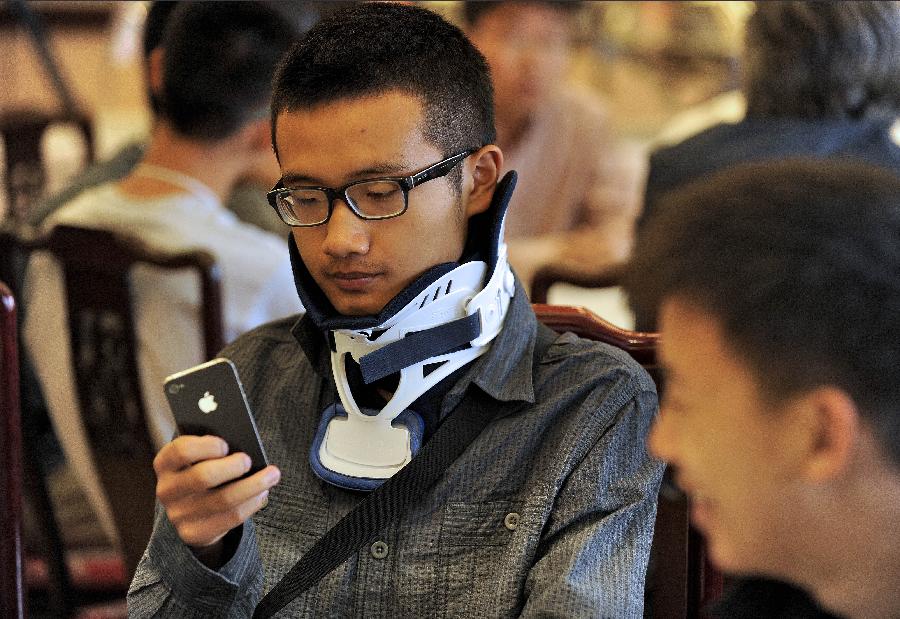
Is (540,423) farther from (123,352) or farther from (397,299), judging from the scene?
(123,352)

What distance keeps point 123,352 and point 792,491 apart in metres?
1.49

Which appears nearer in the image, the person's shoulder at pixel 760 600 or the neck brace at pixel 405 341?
the person's shoulder at pixel 760 600

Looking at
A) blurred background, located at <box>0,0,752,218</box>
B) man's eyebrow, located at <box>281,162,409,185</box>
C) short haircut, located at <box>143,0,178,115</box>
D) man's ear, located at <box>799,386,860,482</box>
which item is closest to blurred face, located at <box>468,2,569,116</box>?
short haircut, located at <box>143,0,178,115</box>

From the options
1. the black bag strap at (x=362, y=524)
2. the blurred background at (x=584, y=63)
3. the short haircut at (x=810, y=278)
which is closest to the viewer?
the short haircut at (x=810, y=278)

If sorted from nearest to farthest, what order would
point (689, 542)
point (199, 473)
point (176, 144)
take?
point (199, 473) → point (689, 542) → point (176, 144)

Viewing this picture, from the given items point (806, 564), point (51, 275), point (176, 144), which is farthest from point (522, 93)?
point (806, 564)

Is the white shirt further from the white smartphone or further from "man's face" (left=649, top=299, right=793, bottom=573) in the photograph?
"man's face" (left=649, top=299, right=793, bottom=573)

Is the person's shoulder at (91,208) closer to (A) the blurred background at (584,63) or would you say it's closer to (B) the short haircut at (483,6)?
(B) the short haircut at (483,6)

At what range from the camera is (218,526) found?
1.18 meters

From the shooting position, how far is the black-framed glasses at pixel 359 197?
127cm

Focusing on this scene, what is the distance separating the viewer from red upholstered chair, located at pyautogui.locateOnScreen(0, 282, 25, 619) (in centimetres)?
155

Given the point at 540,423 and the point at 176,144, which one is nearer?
the point at 540,423

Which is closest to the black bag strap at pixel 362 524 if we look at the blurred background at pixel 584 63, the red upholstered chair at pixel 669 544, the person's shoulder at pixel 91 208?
the red upholstered chair at pixel 669 544

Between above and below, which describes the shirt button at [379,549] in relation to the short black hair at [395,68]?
below
